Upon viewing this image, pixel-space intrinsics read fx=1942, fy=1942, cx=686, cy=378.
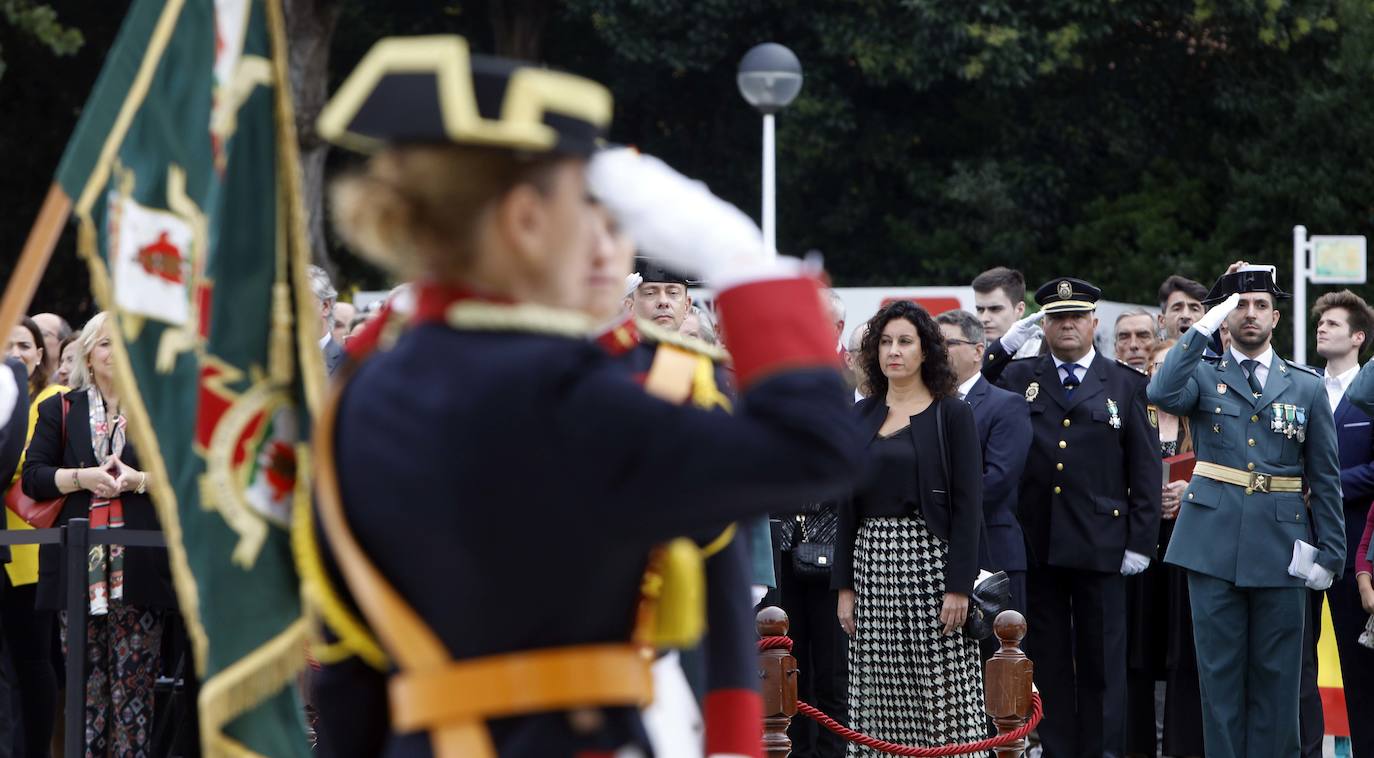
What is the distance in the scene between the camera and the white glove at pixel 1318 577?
28.6 ft

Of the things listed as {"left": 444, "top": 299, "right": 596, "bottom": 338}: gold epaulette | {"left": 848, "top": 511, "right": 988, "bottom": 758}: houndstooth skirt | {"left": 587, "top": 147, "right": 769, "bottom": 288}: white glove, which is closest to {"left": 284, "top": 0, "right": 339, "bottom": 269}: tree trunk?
{"left": 848, "top": 511, "right": 988, "bottom": 758}: houndstooth skirt

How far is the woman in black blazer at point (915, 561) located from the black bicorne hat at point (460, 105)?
555 centimetres

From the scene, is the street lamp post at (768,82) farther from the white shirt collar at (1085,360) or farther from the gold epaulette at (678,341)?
the gold epaulette at (678,341)

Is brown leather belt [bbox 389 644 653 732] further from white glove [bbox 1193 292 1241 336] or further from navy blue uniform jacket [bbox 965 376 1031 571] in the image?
white glove [bbox 1193 292 1241 336]

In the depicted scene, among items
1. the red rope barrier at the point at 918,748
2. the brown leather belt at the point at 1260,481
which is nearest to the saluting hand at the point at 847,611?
the red rope barrier at the point at 918,748

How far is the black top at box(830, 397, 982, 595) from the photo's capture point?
782cm

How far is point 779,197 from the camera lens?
26078mm

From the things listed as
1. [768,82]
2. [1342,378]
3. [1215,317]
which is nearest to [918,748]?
[1215,317]

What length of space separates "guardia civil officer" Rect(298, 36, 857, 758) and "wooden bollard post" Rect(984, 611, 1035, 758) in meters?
4.44

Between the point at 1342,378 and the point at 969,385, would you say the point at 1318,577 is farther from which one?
the point at 969,385

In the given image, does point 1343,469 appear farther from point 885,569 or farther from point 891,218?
point 891,218

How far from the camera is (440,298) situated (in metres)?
2.33

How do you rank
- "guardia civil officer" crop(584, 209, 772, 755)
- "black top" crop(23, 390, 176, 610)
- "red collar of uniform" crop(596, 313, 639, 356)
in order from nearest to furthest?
1. "guardia civil officer" crop(584, 209, 772, 755)
2. "red collar of uniform" crop(596, 313, 639, 356)
3. "black top" crop(23, 390, 176, 610)

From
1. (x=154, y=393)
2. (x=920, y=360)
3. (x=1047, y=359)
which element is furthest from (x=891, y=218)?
(x=154, y=393)
